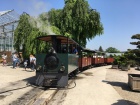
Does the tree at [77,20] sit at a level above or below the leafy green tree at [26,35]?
above

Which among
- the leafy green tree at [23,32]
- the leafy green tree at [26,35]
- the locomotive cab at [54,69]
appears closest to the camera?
the locomotive cab at [54,69]

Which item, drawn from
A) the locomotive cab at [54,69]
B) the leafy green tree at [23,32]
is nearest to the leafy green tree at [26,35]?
the leafy green tree at [23,32]

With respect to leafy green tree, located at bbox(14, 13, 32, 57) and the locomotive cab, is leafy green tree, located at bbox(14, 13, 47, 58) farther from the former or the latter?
the locomotive cab

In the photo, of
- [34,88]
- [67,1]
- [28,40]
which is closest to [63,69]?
[34,88]

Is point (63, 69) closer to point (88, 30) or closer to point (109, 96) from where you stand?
point (109, 96)

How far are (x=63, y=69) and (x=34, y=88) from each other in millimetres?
1883

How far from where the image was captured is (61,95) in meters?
10.4

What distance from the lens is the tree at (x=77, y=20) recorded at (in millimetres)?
28797

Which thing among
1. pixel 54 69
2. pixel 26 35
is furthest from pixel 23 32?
pixel 54 69

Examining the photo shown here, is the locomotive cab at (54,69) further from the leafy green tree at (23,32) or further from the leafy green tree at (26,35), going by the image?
the leafy green tree at (23,32)

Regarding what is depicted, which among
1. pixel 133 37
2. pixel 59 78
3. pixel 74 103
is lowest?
pixel 74 103

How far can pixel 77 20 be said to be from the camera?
29.2 meters

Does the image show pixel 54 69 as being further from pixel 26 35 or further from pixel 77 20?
pixel 77 20

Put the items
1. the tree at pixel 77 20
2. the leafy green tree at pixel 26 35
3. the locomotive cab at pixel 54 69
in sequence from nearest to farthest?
the locomotive cab at pixel 54 69
the leafy green tree at pixel 26 35
the tree at pixel 77 20
